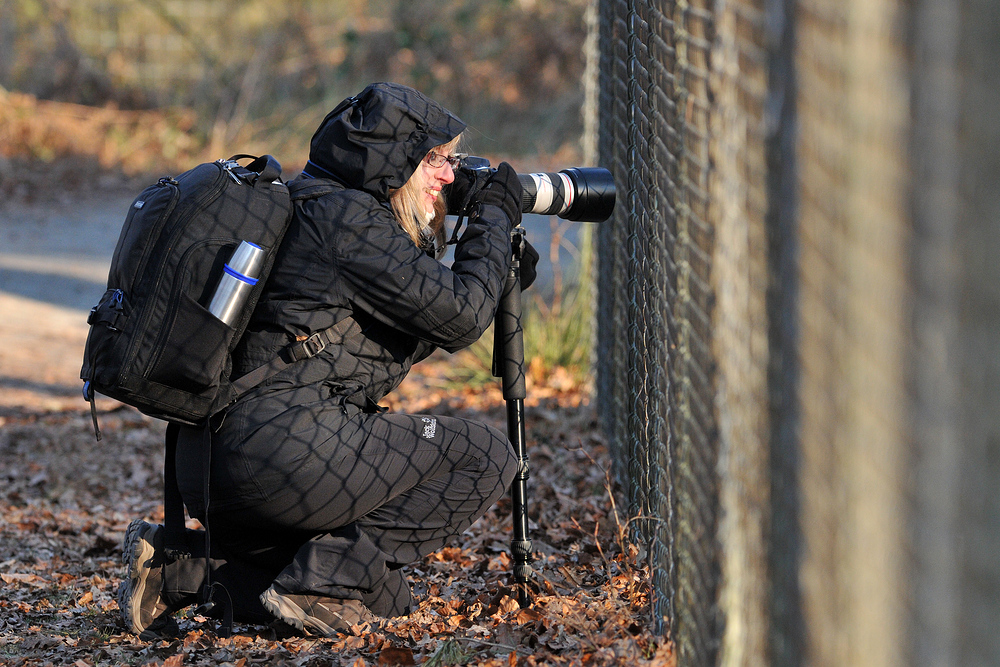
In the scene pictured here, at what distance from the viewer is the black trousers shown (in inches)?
116

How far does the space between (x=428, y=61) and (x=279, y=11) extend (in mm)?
2558

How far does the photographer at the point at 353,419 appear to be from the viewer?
9.69 ft

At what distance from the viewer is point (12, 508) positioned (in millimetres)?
4750

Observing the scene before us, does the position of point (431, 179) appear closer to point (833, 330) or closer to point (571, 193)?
point (571, 193)

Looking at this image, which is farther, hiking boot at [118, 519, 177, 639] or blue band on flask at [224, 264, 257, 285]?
hiking boot at [118, 519, 177, 639]

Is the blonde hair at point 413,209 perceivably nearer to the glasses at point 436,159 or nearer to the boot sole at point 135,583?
the glasses at point 436,159

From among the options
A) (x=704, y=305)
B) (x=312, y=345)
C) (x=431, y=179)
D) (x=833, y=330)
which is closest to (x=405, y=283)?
(x=312, y=345)

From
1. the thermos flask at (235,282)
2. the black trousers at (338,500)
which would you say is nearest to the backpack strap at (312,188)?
the thermos flask at (235,282)

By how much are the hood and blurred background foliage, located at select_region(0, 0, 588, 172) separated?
1085 centimetres

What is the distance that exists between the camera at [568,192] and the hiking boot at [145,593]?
60.9 inches

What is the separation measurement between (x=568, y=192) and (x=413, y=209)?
1.74 ft

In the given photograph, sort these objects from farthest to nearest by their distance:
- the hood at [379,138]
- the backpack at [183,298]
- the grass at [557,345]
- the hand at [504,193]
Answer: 1. the grass at [557,345]
2. the hand at [504,193]
3. the hood at [379,138]
4. the backpack at [183,298]

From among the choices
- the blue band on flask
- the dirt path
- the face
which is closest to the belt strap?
the blue band on flask

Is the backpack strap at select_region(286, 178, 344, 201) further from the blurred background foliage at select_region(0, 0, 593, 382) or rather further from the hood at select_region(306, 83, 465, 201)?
the blurred background foliage at select_region(0, 0, 593, 382)
